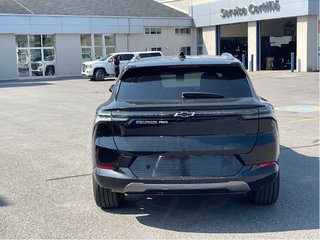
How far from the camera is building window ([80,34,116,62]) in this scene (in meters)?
36.8

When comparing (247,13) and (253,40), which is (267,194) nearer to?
(253,40)

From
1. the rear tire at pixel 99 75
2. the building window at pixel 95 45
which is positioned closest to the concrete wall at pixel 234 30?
the building window at pixel 95 45

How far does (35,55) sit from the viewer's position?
34812 mm

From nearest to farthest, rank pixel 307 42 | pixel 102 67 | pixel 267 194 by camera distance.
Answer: pixel 267 194, pixel 102 67, pixel 307 42

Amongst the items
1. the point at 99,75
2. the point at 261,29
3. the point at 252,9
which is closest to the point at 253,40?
the point at 252,9

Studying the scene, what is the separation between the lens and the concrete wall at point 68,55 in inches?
1396

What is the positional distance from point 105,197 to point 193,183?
1.17m

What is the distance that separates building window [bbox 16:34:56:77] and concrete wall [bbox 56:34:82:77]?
18.0 inches

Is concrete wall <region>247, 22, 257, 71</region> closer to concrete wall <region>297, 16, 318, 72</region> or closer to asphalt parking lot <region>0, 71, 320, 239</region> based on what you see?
concrete wall <region>297, 16, 318, 72</region>

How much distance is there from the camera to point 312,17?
31.6m

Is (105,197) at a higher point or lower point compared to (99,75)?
lower

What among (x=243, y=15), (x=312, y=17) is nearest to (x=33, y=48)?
(x=243, y=15)

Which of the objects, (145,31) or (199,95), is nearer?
(199,95)

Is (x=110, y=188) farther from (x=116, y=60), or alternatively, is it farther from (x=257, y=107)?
(x=116, y=60)
